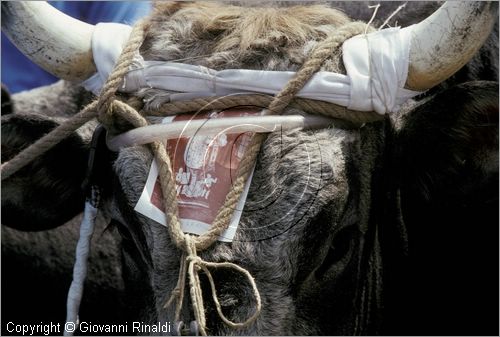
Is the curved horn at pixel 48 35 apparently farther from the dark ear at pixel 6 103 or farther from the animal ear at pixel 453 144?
the dark ear at pixel 6 103

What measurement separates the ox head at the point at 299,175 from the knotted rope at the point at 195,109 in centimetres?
5

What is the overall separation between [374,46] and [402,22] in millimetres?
965

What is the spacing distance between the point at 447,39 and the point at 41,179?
1833 millimetres

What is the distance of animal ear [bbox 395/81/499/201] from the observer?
325 centimetres

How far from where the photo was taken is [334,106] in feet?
9.73

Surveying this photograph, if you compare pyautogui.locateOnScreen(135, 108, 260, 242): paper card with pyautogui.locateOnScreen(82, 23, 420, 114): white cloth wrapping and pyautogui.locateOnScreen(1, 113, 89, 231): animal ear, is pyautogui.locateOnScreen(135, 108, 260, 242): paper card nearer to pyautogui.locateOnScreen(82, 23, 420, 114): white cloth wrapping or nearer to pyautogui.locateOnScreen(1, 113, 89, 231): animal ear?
pyautogui.locateOnScreen(82, 23, 420, 114): white cloth wrapping

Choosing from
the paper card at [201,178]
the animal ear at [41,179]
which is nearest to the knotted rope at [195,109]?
the paper card at [201,178]

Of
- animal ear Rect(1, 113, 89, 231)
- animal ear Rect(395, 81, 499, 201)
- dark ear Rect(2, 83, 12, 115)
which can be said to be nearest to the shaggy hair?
animal ear Rect(395, 81, 499, 201)

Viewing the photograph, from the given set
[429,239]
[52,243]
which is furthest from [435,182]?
[52,243]

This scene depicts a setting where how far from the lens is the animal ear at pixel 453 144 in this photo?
10.7 ft

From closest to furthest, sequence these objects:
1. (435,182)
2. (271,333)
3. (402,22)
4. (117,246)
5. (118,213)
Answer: (271,333)
(118,213)
(435,182)
(402,22)
(117,246)

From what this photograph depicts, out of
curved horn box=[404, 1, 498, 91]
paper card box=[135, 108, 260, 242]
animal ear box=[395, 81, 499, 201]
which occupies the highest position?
curved horn box=[404, 1, 498, 91]

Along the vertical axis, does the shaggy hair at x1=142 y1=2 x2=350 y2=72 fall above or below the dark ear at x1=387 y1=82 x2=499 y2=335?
above

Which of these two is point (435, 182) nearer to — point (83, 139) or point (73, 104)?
point (83, 139)
